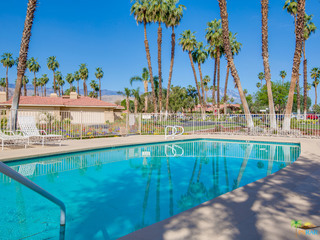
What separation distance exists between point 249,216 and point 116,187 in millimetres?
3472

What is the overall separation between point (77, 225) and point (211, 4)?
28.6 metres

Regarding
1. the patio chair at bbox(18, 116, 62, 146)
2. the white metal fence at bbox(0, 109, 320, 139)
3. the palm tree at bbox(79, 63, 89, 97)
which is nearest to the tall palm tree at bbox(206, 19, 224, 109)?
the white metal fence at bbox(0, 109, 320, 139)

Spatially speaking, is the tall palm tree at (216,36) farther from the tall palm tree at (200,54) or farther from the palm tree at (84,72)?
the palm tree at (84,72)

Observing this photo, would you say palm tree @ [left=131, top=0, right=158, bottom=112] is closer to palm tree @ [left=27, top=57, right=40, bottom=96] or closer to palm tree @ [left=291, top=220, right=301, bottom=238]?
palm tree @ [left=291, top=220, right=301, bottom=238]

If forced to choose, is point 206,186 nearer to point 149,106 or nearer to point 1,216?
point 1,216

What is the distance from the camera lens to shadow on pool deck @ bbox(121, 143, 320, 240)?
2.61 metres

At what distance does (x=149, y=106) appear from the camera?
55.3m

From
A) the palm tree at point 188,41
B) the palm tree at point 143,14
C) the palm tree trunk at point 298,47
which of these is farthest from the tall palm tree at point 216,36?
the palm tree trunk at point 298,47

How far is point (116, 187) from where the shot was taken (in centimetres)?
571

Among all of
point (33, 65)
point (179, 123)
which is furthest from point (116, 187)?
point (33, 65)

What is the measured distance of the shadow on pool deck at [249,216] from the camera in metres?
2.61

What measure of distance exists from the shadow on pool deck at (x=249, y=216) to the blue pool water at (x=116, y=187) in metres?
0.91

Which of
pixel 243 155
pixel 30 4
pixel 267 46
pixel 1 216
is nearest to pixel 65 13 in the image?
pixel 30 4

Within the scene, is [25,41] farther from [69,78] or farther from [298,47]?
[69,78]
